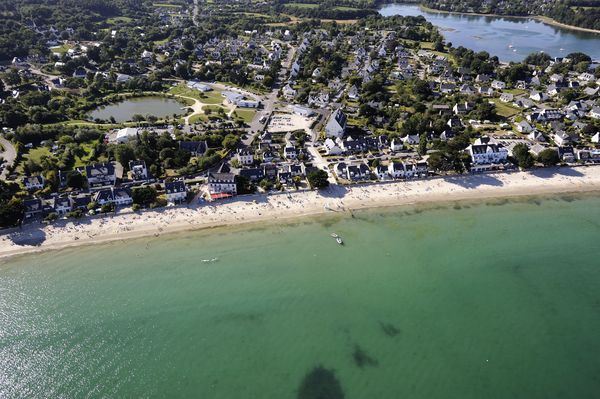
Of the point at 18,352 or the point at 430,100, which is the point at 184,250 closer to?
the point at 18,352

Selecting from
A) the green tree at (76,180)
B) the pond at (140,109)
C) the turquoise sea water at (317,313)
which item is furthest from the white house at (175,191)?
the pond at (140,109)

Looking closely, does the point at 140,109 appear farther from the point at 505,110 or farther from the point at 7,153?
the point at 505,110

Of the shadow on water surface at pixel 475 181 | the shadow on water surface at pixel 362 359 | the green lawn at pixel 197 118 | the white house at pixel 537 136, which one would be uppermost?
the green lawn at pixel 197 118

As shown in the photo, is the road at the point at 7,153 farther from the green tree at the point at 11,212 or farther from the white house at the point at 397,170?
Answer: the white house at the point at 397,170

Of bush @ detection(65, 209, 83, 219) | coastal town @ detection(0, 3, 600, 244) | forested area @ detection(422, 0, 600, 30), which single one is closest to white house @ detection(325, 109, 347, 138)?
coastal town @ detection(0, 3, 600, 244)

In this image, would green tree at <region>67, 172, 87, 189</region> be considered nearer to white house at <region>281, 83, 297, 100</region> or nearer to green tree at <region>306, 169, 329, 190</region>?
green tree at <region>306, 169, 329, 190</region>

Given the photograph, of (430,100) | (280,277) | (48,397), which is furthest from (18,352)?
(430,100)
